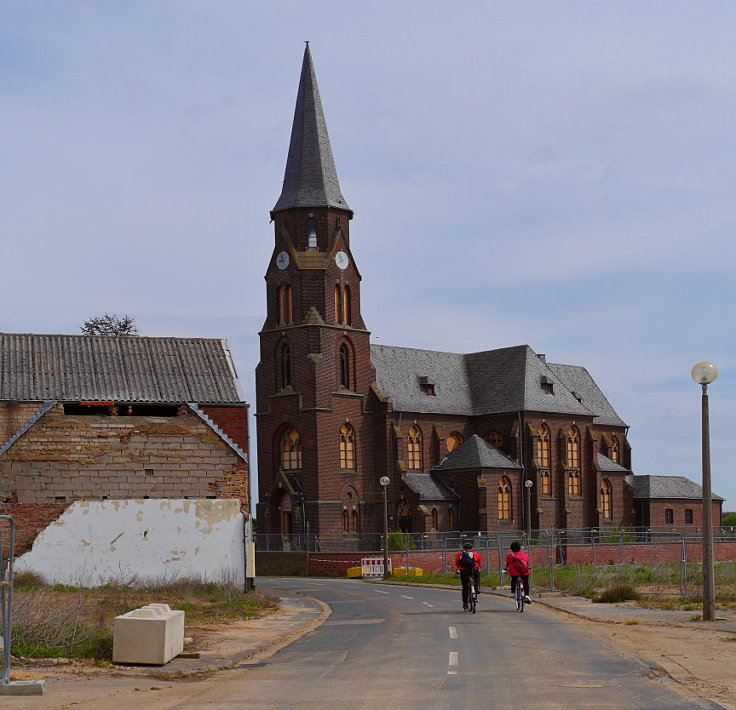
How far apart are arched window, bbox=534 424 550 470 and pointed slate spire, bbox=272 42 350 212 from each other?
21026 mm

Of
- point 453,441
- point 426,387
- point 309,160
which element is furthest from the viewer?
point 453,441

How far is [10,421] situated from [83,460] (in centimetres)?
249

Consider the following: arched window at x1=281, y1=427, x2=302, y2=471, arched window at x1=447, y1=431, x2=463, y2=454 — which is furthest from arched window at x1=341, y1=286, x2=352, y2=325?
arched window at x1=447, y1=431, x2=463, y2=454

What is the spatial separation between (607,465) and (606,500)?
268 centimetres

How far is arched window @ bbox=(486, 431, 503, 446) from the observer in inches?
3297

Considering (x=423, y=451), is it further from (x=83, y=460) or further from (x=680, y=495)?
(x=83, y=460)

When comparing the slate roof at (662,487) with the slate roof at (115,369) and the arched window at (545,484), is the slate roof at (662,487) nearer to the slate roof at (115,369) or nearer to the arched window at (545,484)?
the arched window at (545,484)

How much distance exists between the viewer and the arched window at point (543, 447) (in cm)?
8262

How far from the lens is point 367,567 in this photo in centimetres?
5781

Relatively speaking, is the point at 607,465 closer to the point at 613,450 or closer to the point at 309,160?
the point at 613,450

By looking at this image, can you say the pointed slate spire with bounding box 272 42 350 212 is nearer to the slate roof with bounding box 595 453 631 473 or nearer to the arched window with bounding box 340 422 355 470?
the arched window with bounding box 340 422 355 470

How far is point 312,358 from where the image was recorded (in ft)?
243

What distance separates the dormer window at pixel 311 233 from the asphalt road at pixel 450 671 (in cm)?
5093

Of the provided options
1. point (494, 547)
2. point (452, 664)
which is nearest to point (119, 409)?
point (452, 664)
